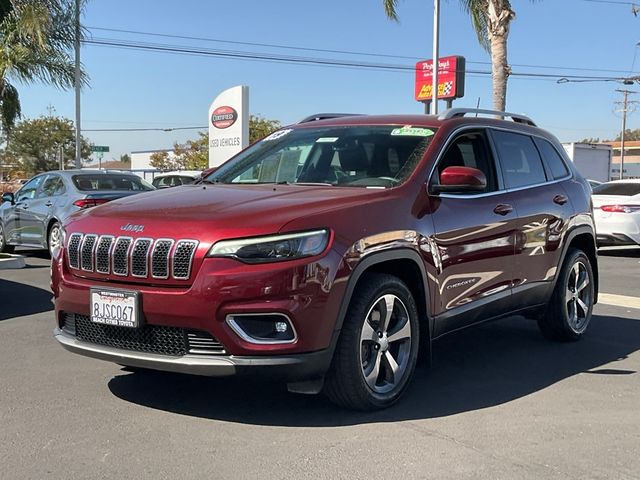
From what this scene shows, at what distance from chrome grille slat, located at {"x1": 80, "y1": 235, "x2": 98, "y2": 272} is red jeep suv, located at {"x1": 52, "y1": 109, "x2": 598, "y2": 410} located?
1 centimetres

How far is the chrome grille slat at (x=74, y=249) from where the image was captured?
4156mm

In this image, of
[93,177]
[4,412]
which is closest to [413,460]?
[4,412]

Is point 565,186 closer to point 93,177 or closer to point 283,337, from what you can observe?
point 283,337

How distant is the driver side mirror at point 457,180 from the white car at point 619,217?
913 centimetres

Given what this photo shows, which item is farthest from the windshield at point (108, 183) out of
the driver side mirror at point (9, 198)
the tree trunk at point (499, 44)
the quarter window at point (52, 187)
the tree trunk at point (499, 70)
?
the tree trunk at point (499, 70)

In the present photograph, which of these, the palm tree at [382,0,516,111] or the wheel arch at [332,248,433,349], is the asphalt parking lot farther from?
the palm tree at [382,0,516,111]

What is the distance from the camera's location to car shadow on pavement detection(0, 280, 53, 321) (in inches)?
288

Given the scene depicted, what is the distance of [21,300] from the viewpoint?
26.0 ft

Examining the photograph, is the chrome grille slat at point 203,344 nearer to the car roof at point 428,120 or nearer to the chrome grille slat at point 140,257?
the chrome grille slat at point 140,257

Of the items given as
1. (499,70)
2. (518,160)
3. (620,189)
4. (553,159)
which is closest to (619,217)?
(620,189)

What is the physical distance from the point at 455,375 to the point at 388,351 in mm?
1059

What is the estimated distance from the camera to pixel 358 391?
402 centimetres

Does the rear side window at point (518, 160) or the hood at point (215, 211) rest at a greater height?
the rear side window at point (518, 160)

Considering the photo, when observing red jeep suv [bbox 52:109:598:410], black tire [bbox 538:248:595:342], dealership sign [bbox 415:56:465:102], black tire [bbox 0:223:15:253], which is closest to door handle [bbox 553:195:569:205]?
red jeep suv [bbox 52:109:598:410]
